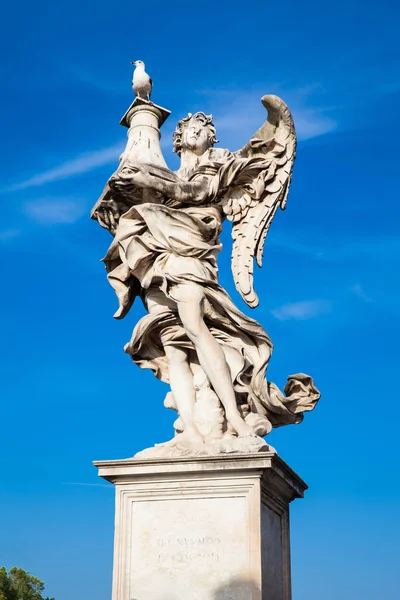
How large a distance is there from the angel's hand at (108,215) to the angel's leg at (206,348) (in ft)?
4.10

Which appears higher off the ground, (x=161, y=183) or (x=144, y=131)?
(x=144, y=131)

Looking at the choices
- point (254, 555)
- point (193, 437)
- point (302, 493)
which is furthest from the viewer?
point (302, 493)

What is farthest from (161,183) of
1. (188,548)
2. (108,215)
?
(188,548)

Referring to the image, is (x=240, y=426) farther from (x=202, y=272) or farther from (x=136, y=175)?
(x=136, y=175)

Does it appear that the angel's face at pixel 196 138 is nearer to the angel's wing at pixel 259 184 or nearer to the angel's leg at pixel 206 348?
the angel's wing at pixel 259 184

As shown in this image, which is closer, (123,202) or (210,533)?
(210,533)

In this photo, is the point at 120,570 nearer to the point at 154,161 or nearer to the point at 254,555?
the point at 254,555

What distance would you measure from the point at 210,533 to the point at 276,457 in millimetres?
956

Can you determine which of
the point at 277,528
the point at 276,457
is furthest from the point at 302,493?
the point at 276,457

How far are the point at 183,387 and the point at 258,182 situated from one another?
8.28ft

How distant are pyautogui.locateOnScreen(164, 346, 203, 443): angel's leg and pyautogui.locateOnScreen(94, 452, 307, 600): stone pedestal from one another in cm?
53

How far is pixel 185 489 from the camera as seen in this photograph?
9.16 metres

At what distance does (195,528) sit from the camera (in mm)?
9016

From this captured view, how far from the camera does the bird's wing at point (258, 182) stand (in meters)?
10.6
